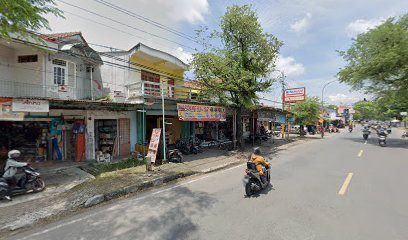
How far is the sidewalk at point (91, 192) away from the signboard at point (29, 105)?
2631 mm

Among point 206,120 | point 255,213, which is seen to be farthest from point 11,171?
point 206,120

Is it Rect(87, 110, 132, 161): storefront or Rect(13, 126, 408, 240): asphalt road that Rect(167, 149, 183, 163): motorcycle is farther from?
Rect(13, 126, 408, 240): asphalt road

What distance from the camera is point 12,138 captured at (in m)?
11.1

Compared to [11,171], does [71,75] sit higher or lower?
higher

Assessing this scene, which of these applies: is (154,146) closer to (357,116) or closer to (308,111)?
(308,111)

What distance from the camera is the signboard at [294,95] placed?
29.2 m

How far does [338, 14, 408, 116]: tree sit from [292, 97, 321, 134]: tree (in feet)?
18.2

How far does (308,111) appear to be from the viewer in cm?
2833

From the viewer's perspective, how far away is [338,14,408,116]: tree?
18.9m

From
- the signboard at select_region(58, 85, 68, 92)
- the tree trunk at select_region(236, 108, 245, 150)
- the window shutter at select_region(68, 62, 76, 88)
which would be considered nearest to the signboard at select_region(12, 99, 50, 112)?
the signboard at select_region(58, 85, 68, 92)

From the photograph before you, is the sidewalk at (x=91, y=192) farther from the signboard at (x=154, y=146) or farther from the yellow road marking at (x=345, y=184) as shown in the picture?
the yellow road marking at (x=345, y=184)

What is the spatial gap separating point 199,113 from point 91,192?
8212 millimetres

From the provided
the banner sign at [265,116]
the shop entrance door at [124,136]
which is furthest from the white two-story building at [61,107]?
the banner sign at [265,116]

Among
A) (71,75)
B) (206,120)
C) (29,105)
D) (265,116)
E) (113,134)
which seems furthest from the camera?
(265,116)
